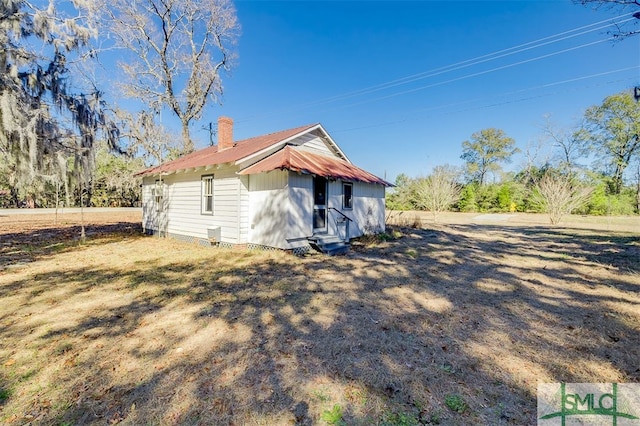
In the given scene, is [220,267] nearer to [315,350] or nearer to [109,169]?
[315,350]

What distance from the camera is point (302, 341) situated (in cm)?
357

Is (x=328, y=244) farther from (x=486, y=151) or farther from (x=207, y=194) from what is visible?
(x=486, y=151)

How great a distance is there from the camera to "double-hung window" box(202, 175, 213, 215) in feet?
34.5

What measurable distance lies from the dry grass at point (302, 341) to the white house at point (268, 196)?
2.33m

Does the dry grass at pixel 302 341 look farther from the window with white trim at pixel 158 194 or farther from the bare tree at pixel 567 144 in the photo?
the bare tree at pixel 567 144

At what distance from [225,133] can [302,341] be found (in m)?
10.9

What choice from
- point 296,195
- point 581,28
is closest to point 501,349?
point 296,195

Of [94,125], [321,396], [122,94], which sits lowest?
[321,396]

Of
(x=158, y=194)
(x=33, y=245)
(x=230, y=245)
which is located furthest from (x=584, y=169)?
(x=33, y=245)

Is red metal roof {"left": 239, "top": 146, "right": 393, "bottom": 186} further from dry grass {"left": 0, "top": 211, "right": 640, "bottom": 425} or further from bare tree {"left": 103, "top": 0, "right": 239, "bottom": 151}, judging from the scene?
bare tree {"left": 103, "top": 0, "right": 239, "bottom": 151}

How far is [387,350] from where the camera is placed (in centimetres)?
337

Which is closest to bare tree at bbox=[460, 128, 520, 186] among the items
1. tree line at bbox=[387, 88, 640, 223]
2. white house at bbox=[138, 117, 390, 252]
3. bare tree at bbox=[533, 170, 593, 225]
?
tree line at bbox=[387, 88, 640, 223]

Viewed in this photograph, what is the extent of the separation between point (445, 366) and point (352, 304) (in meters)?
1.95

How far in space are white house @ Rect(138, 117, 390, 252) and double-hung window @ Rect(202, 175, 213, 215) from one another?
4 centimetres
